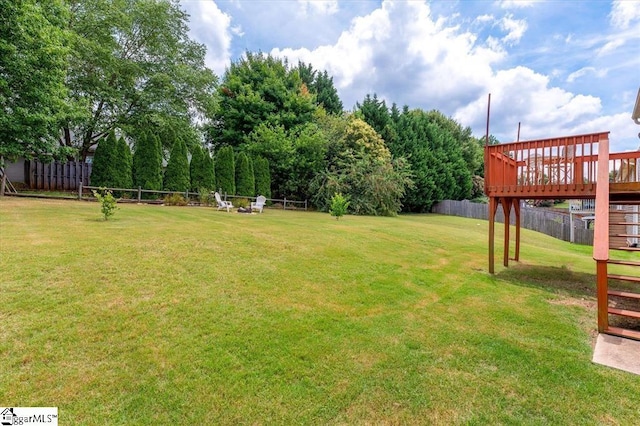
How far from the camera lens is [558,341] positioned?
3.50 meters

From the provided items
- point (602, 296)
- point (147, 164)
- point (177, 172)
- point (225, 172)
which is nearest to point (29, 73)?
point (147, 164)

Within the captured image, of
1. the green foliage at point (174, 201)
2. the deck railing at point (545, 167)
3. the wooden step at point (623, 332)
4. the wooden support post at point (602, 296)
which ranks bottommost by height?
the wooden step at point (623, 332)

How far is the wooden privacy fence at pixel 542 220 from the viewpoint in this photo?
16328 millimetres

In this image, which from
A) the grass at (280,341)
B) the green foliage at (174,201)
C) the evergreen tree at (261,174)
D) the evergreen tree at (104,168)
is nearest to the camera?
the grass at (280,341)

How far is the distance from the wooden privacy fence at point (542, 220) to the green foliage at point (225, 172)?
18214 mm

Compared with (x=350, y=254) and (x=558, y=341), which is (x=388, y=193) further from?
(x=558, y=341)

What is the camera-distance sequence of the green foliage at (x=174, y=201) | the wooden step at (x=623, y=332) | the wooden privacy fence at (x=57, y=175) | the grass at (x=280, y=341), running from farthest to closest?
the wooden privacy fence at (x=57, y=175)
the green foliage at (x=174, y=201)
the wooden step at (x=623, y=332)
the grass at (x=280, y=341)

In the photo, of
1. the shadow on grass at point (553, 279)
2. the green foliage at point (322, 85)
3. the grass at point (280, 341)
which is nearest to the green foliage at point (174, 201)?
the grass at point (280, 341)

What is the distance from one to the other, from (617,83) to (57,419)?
15.1 metres

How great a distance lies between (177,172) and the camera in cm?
1659

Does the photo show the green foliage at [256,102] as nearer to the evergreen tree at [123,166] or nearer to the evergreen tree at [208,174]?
the evergreen tree at [208,174]

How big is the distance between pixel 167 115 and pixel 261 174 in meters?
6.45

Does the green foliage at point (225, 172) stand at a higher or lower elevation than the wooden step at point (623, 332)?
higher

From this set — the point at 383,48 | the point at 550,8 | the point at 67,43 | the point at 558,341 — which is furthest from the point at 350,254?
the point at 67,43
